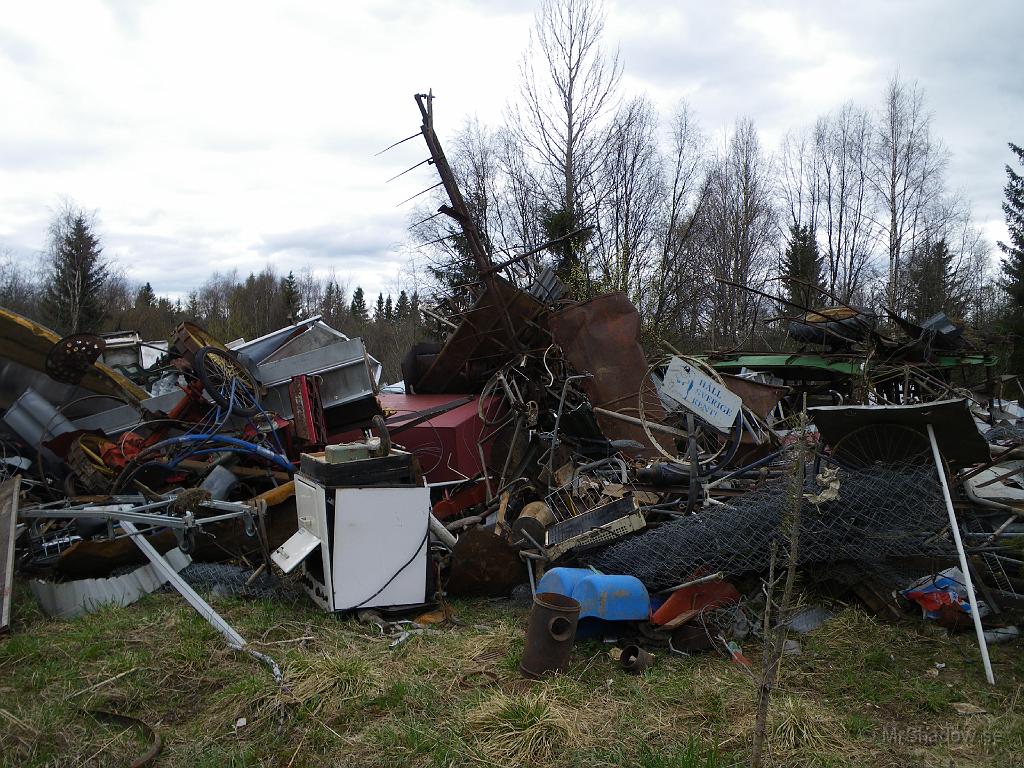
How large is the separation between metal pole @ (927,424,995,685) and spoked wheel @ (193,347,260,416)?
590cm

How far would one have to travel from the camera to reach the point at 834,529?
4.76 m

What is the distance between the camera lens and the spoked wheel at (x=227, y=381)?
695 centimetres

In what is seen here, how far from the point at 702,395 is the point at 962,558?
222cm

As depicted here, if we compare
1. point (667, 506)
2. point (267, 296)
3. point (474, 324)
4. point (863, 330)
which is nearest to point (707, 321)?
point (863, 330)

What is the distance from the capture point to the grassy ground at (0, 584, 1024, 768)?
3238mm

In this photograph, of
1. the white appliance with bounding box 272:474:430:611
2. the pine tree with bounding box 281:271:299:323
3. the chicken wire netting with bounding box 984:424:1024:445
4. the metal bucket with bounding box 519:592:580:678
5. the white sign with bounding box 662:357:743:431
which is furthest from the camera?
the pine tree with bounding box 281:271:299:323

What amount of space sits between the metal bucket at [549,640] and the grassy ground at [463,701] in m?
0.11

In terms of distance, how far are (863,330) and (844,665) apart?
6.72 m

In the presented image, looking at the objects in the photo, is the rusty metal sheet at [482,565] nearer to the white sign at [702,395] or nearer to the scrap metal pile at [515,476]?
the scrap metal pile at [515,476]

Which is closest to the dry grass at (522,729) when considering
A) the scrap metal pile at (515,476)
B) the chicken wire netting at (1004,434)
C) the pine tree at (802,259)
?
the scrap metal pile at (515,476)

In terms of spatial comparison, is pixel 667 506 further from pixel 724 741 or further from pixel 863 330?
pixel 863 330

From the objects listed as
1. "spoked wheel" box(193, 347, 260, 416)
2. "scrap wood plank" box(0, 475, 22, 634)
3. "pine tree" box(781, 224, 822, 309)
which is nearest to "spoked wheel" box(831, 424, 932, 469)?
"spoked wheel" box(193, 347, 260, 416)

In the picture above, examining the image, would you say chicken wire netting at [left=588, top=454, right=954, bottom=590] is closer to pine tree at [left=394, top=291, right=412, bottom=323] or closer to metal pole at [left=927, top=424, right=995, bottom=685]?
metal pole at [left=927, top=424, right=995, bottom=685]

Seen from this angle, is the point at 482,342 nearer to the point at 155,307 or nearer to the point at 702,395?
the point at 702,395
